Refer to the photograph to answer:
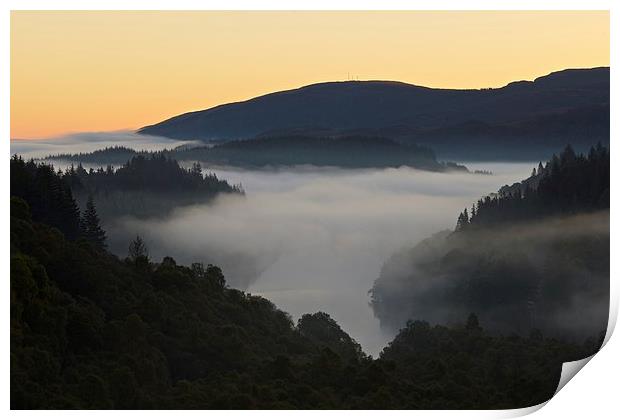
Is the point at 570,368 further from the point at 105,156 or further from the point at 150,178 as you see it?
the point at 105,156

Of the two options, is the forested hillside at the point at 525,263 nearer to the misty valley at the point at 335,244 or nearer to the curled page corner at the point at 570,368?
the misty valley at the point at 335,244

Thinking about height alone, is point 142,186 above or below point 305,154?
below

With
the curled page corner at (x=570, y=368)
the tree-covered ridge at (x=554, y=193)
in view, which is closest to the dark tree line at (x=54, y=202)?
the tree-covered ridge at (x=554, y=193)

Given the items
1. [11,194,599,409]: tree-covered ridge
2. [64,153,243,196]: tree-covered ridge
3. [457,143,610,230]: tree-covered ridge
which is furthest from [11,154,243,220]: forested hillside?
[457,143,610,230]: tree-covered ridge

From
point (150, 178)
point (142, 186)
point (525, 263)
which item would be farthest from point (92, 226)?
point (525, 263)

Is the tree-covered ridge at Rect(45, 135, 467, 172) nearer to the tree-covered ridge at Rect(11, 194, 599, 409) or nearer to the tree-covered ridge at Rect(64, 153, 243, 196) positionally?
the tree-covered ridge at Rect(64, 153, 243, 196)

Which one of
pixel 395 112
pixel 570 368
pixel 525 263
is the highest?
pixel 395 112
